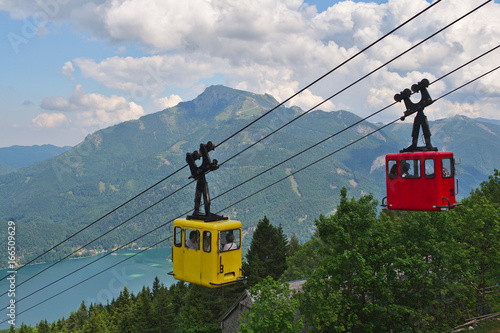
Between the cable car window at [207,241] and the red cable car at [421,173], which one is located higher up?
the red cable car at [421,173]

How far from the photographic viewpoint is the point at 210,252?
15000mm

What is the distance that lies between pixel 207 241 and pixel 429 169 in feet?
29.2

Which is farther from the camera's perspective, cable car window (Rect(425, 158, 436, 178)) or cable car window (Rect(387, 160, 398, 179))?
cable car window (Rect(387, 160, 398, 179))

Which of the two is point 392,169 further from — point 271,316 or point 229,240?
point 271,316

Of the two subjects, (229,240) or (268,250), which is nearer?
(229,240)

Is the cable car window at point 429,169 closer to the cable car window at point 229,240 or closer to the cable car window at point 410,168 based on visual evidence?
the cable car window at point 410,168

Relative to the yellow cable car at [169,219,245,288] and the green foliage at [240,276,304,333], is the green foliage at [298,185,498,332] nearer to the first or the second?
the green foliage at [240,276,304,333]

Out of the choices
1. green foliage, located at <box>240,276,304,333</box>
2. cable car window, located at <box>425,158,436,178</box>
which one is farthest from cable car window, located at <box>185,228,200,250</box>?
green foliage, located at <box>240,276,304,333</box>

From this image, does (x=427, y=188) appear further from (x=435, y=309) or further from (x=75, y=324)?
(x=75, y=324)

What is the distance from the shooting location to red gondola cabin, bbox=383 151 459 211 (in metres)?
15.4

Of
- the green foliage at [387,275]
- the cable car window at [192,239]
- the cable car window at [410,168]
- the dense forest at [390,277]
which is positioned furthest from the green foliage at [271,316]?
the cable car window at [410,168]

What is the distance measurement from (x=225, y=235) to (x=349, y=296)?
2204cm

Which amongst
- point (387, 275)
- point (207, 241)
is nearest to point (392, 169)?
point (207, 241)

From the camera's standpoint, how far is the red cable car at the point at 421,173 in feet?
49.7
